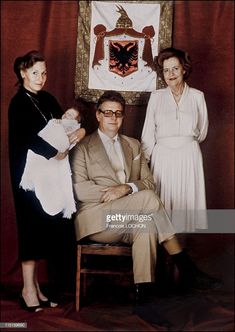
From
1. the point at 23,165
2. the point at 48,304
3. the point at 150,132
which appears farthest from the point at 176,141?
the point at 48,304

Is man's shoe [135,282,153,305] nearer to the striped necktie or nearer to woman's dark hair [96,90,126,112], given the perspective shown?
the striped necktie

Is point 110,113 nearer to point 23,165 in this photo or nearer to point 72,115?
point 72,115

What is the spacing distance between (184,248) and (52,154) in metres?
0.70

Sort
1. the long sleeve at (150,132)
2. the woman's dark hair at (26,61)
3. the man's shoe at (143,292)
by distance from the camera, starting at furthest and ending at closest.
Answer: the long sleeve at (150,132) → the woman's dark hair at (26,61) → the man's shoe at (143,292)

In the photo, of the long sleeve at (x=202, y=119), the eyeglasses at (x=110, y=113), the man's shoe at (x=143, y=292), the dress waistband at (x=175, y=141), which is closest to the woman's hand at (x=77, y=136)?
the eyeglasses at (x=110, y=113)

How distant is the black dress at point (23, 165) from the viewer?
220cm

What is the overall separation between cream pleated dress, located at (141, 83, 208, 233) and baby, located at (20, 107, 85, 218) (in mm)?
385

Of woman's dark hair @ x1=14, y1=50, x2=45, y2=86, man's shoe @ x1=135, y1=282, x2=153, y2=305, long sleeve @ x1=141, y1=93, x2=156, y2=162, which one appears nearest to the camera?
man's shoe @ x1=135, y1=282, x2=153, y2=305

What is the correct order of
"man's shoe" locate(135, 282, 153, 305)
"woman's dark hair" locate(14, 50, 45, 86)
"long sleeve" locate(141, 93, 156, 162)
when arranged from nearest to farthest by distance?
"man's shoe" locate(135, 282, 153, 305)
"woman's dark hair" locate(14, 50, 45, 86)
"long sleeve" locate(141, 93, 156, 162)

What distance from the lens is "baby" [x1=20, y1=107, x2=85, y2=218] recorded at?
2219mm

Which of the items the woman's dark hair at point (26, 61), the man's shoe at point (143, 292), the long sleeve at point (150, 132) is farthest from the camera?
the long sleeve at point (150, 132)

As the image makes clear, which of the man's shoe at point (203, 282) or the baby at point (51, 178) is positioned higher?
the baby at point (51, 178)

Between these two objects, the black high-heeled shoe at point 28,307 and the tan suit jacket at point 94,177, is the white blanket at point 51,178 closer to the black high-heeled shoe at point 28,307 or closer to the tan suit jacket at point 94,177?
the tan suit jacket at point 94,177

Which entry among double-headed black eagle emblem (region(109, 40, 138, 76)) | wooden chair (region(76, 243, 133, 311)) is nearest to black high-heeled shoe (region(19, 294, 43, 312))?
wooden chair (region(76, 243, 133, 311))
